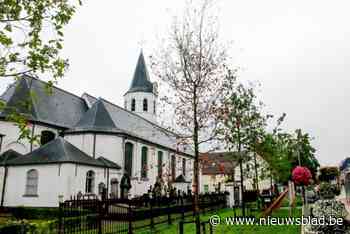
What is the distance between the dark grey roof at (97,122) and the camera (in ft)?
110

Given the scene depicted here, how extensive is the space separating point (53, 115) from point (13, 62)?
96.8 feet

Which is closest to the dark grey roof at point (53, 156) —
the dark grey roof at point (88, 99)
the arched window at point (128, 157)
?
the arched window at point (128, 157)

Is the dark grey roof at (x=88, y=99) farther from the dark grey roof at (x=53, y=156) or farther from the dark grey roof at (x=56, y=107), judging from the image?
the dark grey roof at (x=53, y=156)

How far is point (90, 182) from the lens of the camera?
28734 millimetres

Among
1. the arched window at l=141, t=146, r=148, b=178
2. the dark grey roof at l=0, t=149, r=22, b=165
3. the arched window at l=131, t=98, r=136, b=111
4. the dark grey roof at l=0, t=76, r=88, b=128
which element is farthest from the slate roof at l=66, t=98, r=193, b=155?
the arched window at l=131, t=98, r=136, b=111

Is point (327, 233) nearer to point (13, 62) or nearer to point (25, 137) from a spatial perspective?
point (25, 137)

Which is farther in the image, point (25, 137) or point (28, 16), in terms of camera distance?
point (28, 16)

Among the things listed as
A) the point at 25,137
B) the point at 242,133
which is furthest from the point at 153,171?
the point at 25,137

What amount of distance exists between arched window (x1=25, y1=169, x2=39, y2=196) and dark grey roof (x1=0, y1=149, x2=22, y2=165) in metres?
2.47

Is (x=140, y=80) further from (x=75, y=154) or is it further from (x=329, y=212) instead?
(x=329, y=212)

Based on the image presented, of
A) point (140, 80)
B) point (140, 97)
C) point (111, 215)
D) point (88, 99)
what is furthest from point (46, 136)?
point (140, 80)

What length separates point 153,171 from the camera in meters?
42.6

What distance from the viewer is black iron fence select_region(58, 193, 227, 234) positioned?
452 inches

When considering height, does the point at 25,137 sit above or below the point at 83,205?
above
